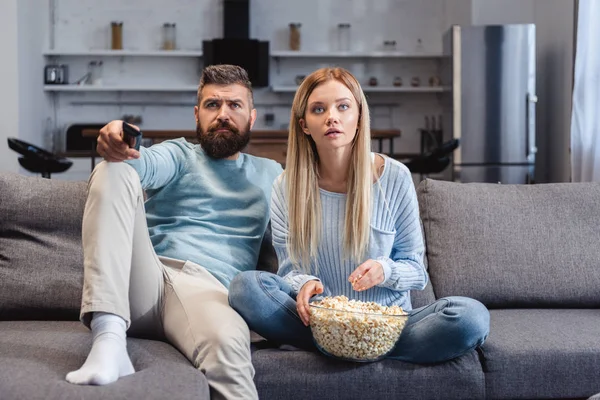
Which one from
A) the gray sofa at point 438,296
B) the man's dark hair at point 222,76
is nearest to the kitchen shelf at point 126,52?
the man's dark hair at point 222,76

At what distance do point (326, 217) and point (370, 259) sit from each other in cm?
22

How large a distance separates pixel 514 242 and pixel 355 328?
948 millimetres

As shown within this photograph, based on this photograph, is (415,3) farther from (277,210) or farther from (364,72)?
(277,210)

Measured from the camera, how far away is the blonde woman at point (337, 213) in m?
2.14

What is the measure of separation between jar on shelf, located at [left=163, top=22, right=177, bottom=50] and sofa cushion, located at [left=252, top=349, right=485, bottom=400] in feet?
21.4

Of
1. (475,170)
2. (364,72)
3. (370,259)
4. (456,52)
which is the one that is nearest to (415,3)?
(364,72)

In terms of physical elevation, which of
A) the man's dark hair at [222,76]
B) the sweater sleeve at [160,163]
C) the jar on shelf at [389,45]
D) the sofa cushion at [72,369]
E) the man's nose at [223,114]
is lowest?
the sofa cushion at [72,369]

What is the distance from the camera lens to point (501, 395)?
2.04 metres

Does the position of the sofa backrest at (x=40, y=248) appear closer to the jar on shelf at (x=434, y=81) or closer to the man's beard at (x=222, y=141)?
the man's beard at (x=222, y=141)

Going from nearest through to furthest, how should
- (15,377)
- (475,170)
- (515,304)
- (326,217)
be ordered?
(15,377) < (326,217) < (515,304) < (475,170)

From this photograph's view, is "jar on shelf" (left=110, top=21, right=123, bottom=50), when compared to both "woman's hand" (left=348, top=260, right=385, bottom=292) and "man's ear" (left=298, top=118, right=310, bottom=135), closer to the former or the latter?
"man's ear" (left=298, top=118, right=310, bottom=135)

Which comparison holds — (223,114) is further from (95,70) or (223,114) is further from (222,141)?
(95,70)

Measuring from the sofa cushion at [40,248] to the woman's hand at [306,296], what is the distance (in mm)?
740

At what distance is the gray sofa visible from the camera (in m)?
1.90
